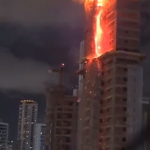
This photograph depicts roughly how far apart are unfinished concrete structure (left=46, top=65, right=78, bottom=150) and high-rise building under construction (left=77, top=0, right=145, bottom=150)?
48.2 feet

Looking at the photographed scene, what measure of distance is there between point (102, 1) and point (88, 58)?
7301mm

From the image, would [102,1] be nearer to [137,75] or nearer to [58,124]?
[137,75]

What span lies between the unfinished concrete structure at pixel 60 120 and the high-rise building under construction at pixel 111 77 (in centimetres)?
1470

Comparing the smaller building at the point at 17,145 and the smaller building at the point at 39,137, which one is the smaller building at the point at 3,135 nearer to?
the smaller building at the point at 17,145

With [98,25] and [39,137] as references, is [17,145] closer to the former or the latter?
[39,137]

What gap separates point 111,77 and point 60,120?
22897 mm

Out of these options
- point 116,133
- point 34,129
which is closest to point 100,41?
point 116,133

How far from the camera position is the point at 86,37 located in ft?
169

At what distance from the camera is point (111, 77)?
4600 centimetres

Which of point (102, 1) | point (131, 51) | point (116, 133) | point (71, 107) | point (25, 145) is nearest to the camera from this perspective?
point (116, 133)

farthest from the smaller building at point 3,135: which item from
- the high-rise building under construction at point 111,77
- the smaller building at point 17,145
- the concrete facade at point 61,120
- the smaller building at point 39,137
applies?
the high-rise building under construction at point 111,77

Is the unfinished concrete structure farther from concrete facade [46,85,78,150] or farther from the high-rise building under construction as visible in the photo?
the high-rise building under construction

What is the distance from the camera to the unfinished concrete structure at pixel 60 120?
65.4m

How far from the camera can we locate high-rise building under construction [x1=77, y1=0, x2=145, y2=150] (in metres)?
44.3
